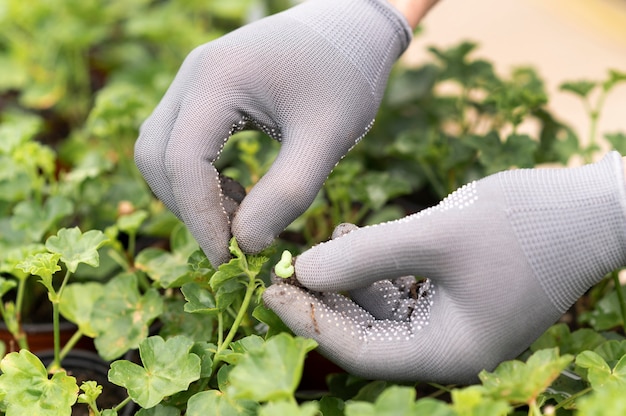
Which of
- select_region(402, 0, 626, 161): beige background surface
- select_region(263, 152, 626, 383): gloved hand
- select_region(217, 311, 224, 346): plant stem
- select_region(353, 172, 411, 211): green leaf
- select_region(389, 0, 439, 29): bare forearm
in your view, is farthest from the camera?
select_region(402, 0, 626, 161): beige background surface

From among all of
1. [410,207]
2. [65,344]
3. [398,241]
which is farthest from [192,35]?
[398,241]

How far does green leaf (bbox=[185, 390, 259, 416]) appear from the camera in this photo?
2.52ft

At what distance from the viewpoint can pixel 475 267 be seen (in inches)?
28.8

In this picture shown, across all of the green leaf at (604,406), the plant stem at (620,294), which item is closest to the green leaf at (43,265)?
the green leaf at (604,406)

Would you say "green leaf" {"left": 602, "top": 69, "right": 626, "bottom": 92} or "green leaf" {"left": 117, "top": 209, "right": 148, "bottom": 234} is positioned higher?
Answer: "green leaf" {"left": 602, "top": 69, "right": 626, "bottom": 92}

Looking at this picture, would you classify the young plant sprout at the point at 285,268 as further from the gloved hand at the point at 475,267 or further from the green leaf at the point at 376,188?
the green leaf at the point at 376,188

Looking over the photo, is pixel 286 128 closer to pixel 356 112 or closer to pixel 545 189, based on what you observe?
pixel 356 112

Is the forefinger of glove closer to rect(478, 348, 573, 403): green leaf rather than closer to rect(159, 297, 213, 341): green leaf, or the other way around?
rect(478, 348, 573, 403): green leaf

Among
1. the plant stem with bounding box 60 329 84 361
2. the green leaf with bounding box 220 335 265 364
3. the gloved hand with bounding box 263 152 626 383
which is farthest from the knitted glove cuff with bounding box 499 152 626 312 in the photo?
the plant stem with bounding box 60 329 84 361

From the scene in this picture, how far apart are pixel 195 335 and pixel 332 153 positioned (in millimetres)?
318

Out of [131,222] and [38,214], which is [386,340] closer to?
[131,222]

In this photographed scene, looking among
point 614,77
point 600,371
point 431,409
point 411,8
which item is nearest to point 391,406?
point 431,409

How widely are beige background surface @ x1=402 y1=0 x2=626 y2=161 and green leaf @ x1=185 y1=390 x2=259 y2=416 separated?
59.9 inches

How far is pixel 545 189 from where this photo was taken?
752 millimetres
